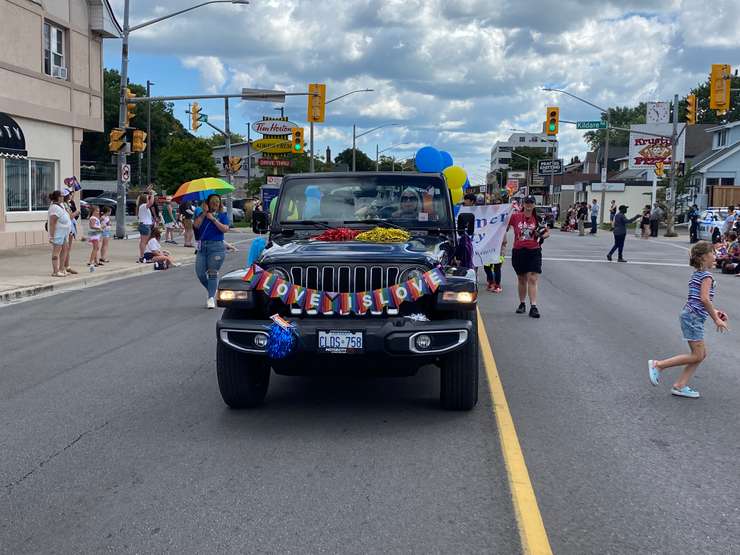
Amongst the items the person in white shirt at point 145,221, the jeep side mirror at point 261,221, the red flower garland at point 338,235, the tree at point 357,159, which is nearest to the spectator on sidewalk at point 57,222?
the person in white shirt at point 145,221

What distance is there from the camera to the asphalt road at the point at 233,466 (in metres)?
4.07

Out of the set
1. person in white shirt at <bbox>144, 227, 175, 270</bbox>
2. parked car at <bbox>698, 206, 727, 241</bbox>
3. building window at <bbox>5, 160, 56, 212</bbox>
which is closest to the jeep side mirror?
person in white shirt at <bbox>144, 227, 175, 270</bbox>

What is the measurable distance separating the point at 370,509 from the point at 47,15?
24200mm

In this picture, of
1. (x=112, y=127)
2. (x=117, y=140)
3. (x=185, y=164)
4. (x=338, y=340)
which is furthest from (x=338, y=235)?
(x=112, y=127)

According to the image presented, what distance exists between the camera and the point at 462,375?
20.2 ft

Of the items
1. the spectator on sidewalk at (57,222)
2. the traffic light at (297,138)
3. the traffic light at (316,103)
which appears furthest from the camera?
the traffic light at (297,138)

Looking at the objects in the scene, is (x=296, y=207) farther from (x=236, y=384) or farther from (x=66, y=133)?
(x=66, y=133)


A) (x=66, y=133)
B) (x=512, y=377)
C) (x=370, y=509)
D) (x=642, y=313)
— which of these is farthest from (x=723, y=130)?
(x=370, y=509)

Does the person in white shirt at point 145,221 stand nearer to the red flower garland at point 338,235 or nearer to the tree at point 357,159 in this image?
the red flower garland at point 338,235

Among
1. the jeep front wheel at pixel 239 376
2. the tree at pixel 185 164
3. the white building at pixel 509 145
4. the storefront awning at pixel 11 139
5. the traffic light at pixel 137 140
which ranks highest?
the white building at pixel 509 145

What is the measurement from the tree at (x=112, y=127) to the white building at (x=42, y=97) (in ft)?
193

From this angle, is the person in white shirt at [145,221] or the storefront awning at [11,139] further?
the person in white shirt at [145,221]

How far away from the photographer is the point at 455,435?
5.79 metres

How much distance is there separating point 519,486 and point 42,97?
23391mm
